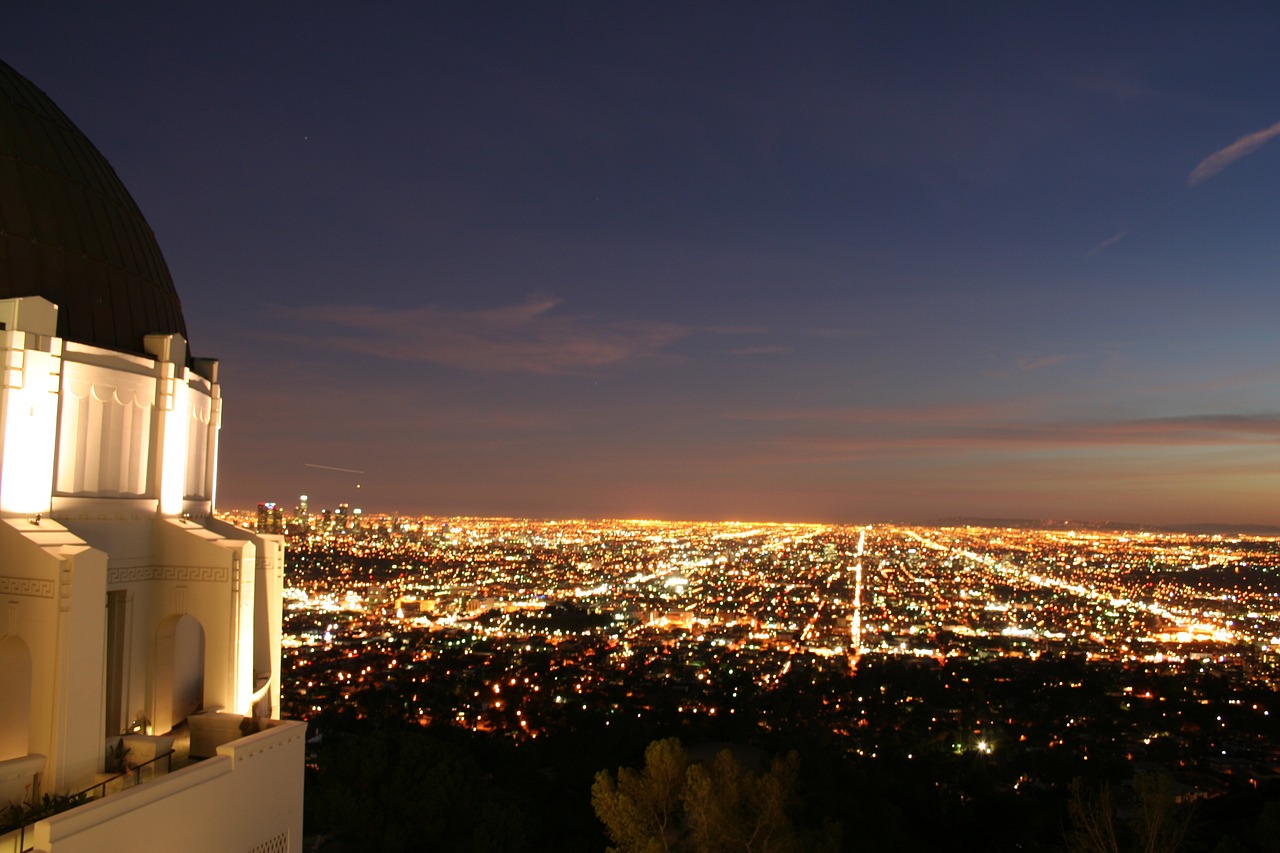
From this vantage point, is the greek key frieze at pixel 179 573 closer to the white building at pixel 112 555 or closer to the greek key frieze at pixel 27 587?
the white building at pixel 112 555

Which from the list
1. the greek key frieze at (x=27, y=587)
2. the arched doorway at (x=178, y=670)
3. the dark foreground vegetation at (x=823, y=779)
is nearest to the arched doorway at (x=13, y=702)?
the greek key frieze at (x=27, y=587)

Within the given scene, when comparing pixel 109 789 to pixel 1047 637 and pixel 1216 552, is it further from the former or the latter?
pixel 1216 552

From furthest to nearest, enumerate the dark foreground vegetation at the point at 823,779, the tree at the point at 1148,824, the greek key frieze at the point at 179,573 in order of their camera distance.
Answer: the dark foreground vegetation at the point at 823,779
the tree at the point at 1148,824
the greek key frieze at the point at 179,573

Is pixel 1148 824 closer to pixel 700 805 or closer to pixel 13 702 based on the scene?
pixel 700 805

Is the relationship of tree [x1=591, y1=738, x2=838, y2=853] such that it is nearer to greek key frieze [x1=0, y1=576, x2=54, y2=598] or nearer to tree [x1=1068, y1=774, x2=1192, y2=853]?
tree [x1=1068, y1=774, x2=1192, y2=853]

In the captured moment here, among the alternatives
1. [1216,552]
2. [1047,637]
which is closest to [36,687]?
[1047,637]

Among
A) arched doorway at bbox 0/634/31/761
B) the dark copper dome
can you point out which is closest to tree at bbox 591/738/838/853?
arched doorway at bbox 0/634/31/761
